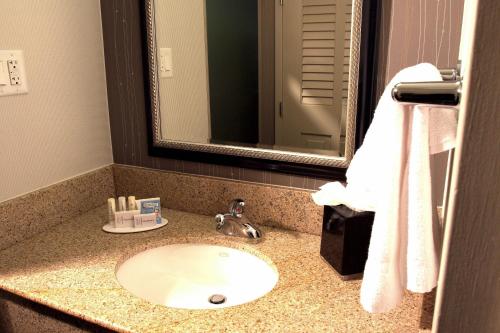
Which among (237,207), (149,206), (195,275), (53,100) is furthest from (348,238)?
(53,100)

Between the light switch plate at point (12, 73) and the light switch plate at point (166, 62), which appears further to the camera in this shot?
the light switch plate at point (166, 62)

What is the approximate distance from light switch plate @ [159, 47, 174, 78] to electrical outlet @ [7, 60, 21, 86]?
393mm

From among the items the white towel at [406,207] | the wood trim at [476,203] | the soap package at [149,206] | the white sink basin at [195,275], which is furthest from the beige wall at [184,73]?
the wood trim at [476,203]

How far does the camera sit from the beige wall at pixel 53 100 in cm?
114

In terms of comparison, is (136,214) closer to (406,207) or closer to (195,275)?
(195,275)

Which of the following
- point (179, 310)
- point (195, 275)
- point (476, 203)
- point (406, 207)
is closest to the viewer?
point (476, 203)

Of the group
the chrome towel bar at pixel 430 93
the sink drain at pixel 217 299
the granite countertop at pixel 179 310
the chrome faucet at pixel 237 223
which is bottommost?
the sink drain at pixel 217 299

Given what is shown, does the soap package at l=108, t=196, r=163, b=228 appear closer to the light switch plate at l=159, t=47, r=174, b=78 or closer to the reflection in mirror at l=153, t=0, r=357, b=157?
the reflection in mirror at l=153, t=0, r=357, b=157

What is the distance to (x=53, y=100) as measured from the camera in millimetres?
1253

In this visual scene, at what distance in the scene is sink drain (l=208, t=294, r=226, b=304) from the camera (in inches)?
44.8

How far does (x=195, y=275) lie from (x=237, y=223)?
0.19m

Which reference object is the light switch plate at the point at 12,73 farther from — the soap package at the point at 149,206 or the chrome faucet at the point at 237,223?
the chrome faucet at the point at 237,223

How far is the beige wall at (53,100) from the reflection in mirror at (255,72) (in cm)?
23

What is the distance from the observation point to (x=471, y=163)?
0.27m
